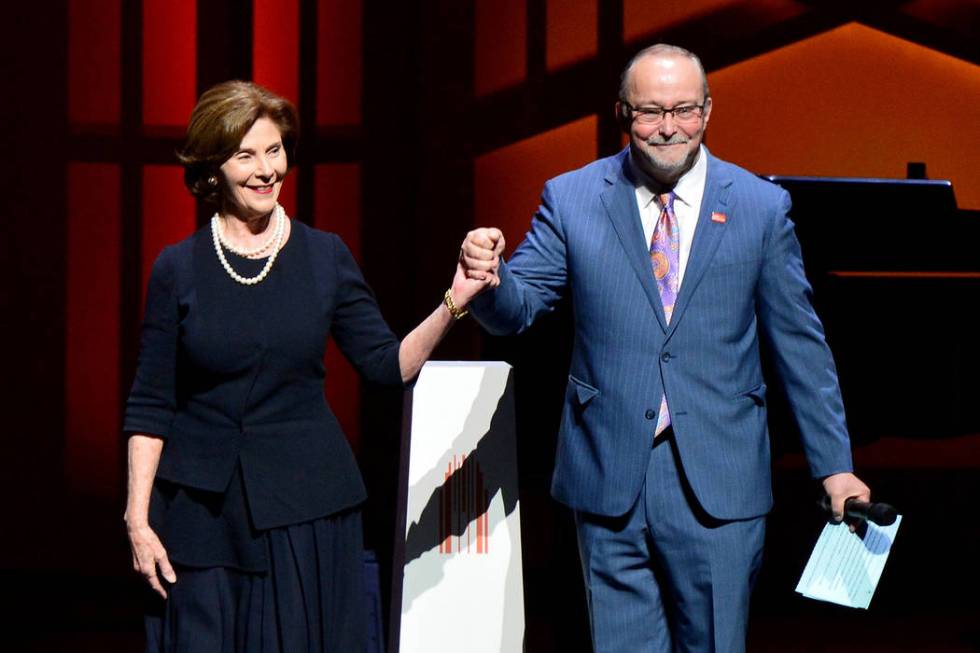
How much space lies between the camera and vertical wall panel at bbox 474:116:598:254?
500cm

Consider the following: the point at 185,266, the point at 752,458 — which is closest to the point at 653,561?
the point at 752,458

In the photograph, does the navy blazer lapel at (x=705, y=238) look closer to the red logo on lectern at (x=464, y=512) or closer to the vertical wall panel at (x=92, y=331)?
the red logo on lectern at (x=464, y=512)

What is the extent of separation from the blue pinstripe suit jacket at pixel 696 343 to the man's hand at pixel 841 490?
0.02 m

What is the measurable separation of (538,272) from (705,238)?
0.98 ft

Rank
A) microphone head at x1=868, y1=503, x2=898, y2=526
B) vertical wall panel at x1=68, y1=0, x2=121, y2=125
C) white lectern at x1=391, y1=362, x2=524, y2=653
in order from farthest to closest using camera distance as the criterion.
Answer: vertical wall panel at x1=68, y1=0, x2=121, y2=125, white lectern at x1=391, y1=362, x2=524, y2=653, microphone head at x1=868, y1=503, x2=898, y2=526

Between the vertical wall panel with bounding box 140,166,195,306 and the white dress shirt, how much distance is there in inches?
123

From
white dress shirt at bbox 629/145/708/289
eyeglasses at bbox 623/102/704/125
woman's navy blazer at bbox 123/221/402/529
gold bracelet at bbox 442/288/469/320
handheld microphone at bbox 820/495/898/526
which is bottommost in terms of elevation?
handheld microphone at bbox 820/495/898/526

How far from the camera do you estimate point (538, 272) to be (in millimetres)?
2297

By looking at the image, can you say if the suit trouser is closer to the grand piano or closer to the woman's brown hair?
the woman's brown hair

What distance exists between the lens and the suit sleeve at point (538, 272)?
7.31 feet

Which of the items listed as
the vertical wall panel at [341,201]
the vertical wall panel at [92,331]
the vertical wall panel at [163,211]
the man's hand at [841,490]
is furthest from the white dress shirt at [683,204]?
the vertical wall panel at [92,331]

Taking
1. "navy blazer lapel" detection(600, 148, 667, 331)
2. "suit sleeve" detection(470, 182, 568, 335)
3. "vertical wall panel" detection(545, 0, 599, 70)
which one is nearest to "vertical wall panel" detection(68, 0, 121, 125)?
"vertical wall panel" detection(545, 0, 599, 70)

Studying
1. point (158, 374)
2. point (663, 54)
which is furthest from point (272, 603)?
point (663, 54)

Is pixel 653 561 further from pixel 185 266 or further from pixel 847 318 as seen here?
pixel 847 318
